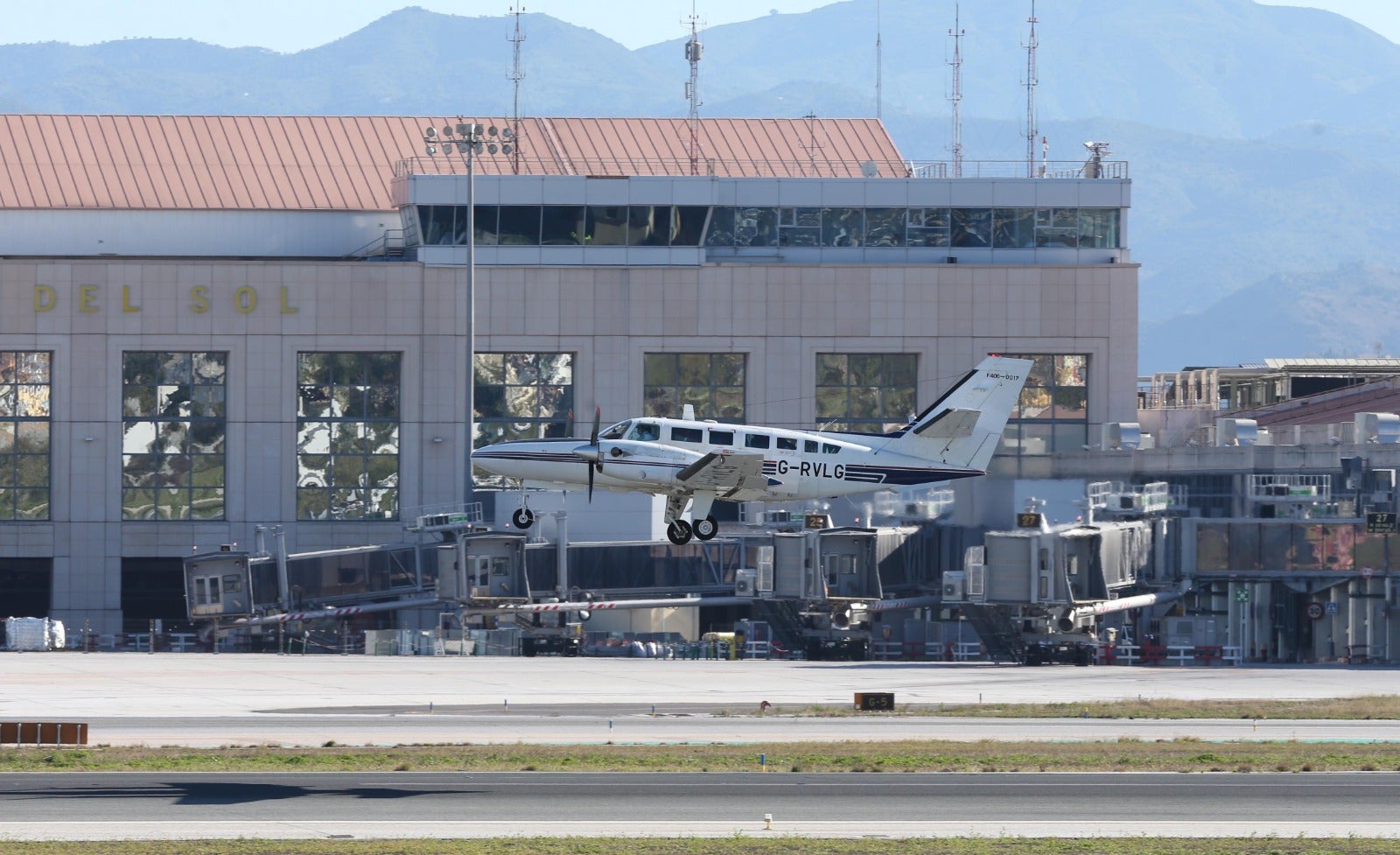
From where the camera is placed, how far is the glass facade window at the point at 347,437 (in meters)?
126

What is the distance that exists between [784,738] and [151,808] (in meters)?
22.9

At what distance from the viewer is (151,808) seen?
4638 centimetres

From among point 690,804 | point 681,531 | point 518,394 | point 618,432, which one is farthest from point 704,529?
point 518,394

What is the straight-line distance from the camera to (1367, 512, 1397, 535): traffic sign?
336ft

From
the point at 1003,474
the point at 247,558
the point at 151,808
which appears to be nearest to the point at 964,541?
the point at 1003,474

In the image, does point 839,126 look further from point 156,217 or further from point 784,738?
point 784,738

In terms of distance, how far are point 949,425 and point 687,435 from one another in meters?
11.2

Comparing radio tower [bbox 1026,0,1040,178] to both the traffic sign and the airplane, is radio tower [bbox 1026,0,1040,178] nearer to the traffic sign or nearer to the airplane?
the traffic sign

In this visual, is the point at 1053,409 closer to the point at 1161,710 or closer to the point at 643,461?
the point at 1161,710

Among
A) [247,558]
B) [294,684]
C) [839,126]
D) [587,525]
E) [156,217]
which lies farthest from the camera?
[839,126]

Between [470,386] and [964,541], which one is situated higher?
[470,386]

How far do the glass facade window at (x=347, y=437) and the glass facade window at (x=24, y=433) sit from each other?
1645 cm

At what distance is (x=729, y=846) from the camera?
41.3m

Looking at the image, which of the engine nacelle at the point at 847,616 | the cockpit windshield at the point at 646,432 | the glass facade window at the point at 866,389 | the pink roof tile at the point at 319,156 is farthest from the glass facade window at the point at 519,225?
the cockpit windshield at the point at 646,432
